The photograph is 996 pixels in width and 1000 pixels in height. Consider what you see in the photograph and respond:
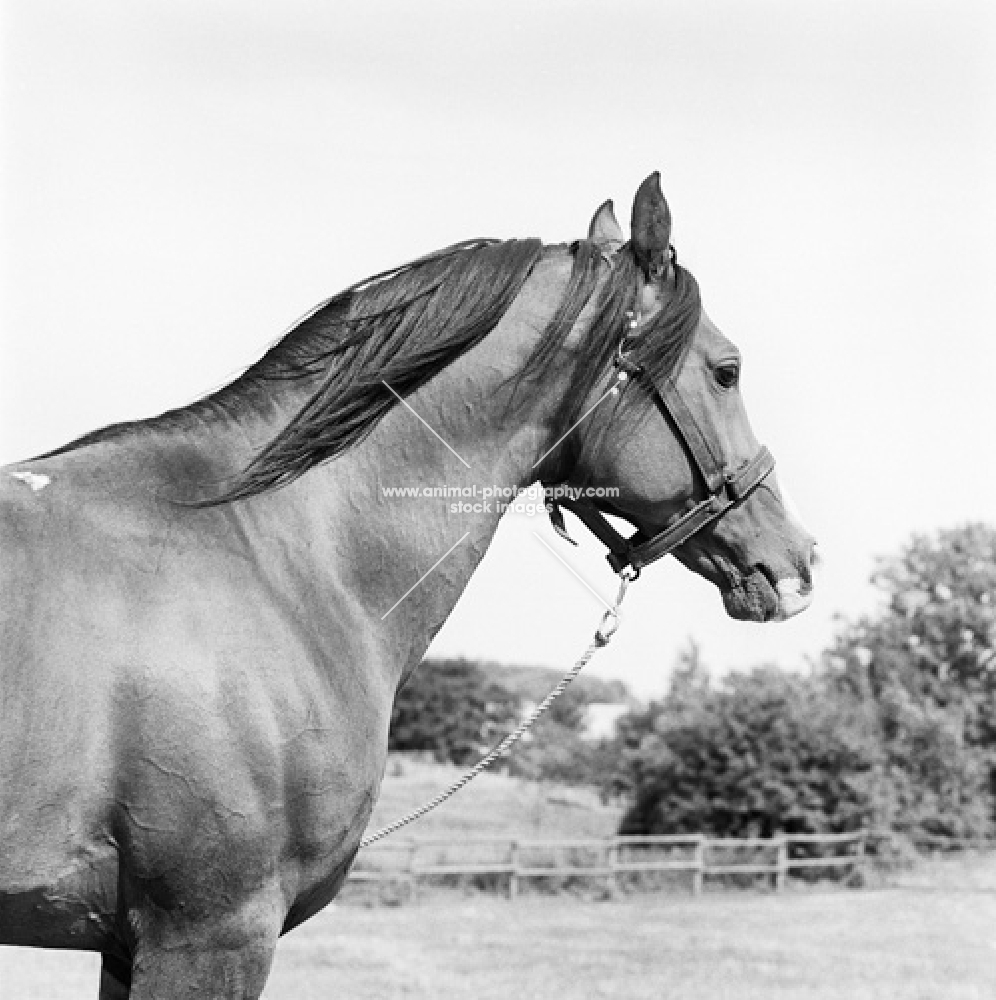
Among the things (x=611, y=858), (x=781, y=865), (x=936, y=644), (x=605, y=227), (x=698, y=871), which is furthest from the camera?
(x=936, y=644)

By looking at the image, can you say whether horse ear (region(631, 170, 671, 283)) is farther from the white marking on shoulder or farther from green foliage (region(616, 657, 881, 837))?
green foliage (region(616, 657, 881, 837))

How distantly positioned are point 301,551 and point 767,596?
142 centimetres

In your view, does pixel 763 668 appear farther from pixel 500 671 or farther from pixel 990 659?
pixel 500 671

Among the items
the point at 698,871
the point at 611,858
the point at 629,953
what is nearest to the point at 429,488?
the point at 629,953

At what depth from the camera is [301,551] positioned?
133 inches

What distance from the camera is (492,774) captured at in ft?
125

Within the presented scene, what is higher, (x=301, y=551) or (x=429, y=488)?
(x=429, y=488)

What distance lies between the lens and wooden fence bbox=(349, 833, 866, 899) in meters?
24.3

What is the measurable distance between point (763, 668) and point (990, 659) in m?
10.7

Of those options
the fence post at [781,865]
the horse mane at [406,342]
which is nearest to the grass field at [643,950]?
the fence post at [781,865]

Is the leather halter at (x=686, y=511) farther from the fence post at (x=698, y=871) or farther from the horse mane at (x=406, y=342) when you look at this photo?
the fence post at (x=698, y=871)

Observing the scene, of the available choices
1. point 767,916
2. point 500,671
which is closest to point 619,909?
point 767,916

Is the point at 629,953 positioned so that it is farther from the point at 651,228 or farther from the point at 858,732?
the point at 651,228

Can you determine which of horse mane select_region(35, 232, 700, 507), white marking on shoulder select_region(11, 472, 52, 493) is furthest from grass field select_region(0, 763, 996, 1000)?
white marking on shoulder select_region(11, 472, 52, 493)
